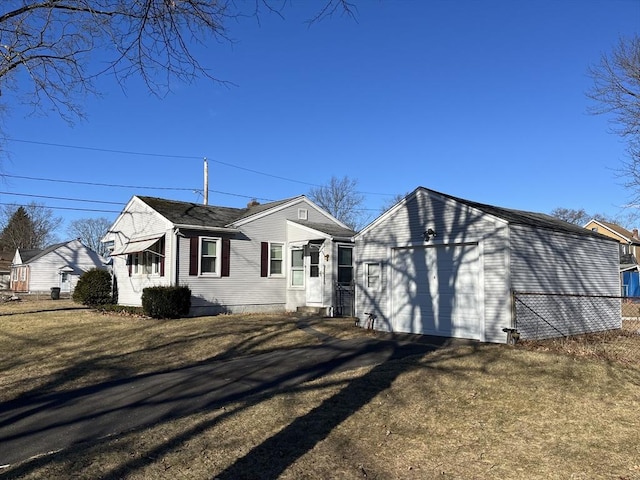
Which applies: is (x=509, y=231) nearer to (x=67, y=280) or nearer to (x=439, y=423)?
(x=439, y=423)

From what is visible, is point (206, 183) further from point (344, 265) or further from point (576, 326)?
point (576, 326)

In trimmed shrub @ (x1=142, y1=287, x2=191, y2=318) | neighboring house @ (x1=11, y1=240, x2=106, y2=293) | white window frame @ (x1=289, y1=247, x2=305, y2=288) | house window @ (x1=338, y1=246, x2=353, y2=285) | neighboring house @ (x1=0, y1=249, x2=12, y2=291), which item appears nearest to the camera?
trimmed shrub @ (x1=142, y1=287, x2=191, y2=318)

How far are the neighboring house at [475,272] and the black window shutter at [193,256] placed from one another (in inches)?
276

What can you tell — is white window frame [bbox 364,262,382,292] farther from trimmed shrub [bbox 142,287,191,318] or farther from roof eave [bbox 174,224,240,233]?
roof eave [bbox 174,224,240,233]

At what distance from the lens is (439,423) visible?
19.0 feet

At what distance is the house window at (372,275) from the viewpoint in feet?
46.1

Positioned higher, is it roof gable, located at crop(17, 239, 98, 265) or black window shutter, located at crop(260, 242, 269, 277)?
roof gable, located at crop(17, 239, 98, 265)

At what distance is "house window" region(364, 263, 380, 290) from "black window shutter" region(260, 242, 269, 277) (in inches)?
278

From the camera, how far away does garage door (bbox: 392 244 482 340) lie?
38.6 feet

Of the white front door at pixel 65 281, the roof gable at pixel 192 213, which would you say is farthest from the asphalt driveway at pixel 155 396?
the white front door at pixel 65 281

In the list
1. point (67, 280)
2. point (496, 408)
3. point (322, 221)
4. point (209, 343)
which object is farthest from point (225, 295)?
point (67, 280)

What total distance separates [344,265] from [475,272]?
7187 mm

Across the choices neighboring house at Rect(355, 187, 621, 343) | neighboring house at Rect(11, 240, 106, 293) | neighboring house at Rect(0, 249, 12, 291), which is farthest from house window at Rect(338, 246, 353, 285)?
neighboring house at Rect(0, 249, 12, 291)

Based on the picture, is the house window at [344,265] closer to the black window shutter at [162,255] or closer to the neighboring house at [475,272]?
the neighboring house at [475,272]
